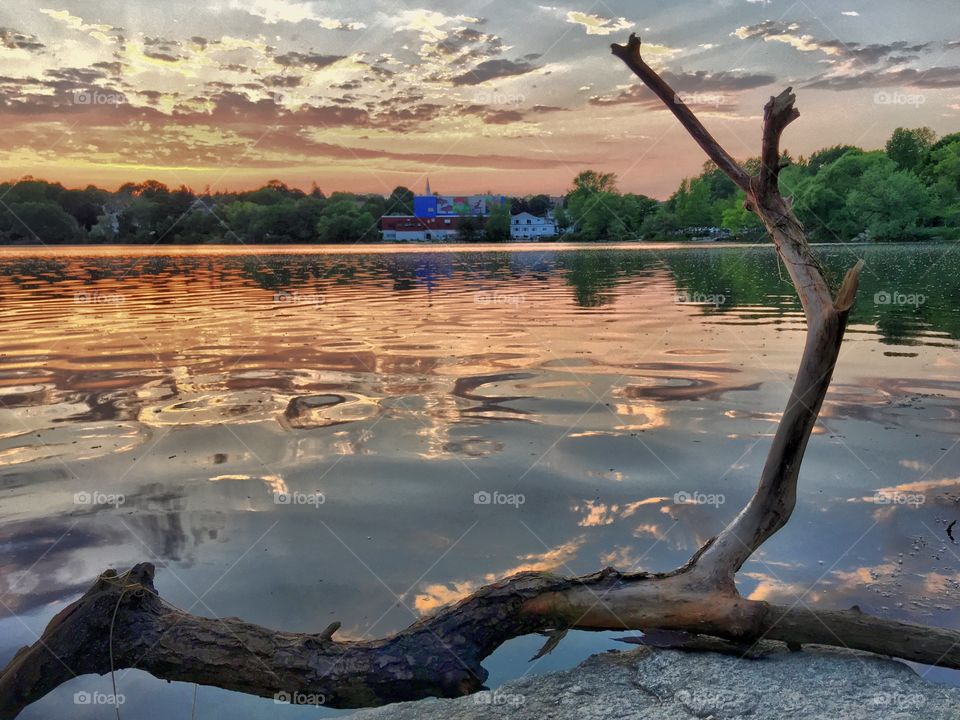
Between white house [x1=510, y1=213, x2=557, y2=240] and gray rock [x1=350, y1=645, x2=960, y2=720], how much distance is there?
6938 inches

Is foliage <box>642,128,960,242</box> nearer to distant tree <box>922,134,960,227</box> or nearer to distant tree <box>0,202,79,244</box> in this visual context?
distant tree <box>922,134,960,227</box>

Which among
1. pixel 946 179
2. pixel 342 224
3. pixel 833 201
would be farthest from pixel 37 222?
pixel 946 179

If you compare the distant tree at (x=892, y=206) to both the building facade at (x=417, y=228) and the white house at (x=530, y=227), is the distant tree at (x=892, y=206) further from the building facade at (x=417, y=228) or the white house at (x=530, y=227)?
the building facade at (x=417, y=228)

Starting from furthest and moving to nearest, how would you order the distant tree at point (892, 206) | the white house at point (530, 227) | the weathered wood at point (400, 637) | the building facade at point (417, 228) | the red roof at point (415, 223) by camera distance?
the white house at point (530, 227) < the red roof at point (415, 223) < the building facade at point (417, 228) < the distant tree at point (892, 206) < the weathered wood at point (400, 637)

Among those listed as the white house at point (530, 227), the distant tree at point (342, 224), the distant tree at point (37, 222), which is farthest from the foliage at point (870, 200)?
the distant tree at point (37, 222)

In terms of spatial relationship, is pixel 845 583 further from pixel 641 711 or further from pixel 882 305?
pixel 882 305

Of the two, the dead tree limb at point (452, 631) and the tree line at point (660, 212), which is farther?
the tree line at point (660, 212)

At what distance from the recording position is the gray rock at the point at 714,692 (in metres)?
4.42

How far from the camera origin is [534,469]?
9039mm

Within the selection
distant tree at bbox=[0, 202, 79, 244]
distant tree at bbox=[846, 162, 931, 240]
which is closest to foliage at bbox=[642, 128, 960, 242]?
distant tree at bbox=[846, 162, 931, 240]

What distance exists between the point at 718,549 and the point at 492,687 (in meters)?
1.87

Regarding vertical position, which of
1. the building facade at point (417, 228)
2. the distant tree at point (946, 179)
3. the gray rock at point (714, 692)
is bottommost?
the gray rock at point (714, 692)

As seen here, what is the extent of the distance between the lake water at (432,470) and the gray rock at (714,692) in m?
0.50

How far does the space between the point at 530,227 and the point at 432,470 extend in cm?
17804
